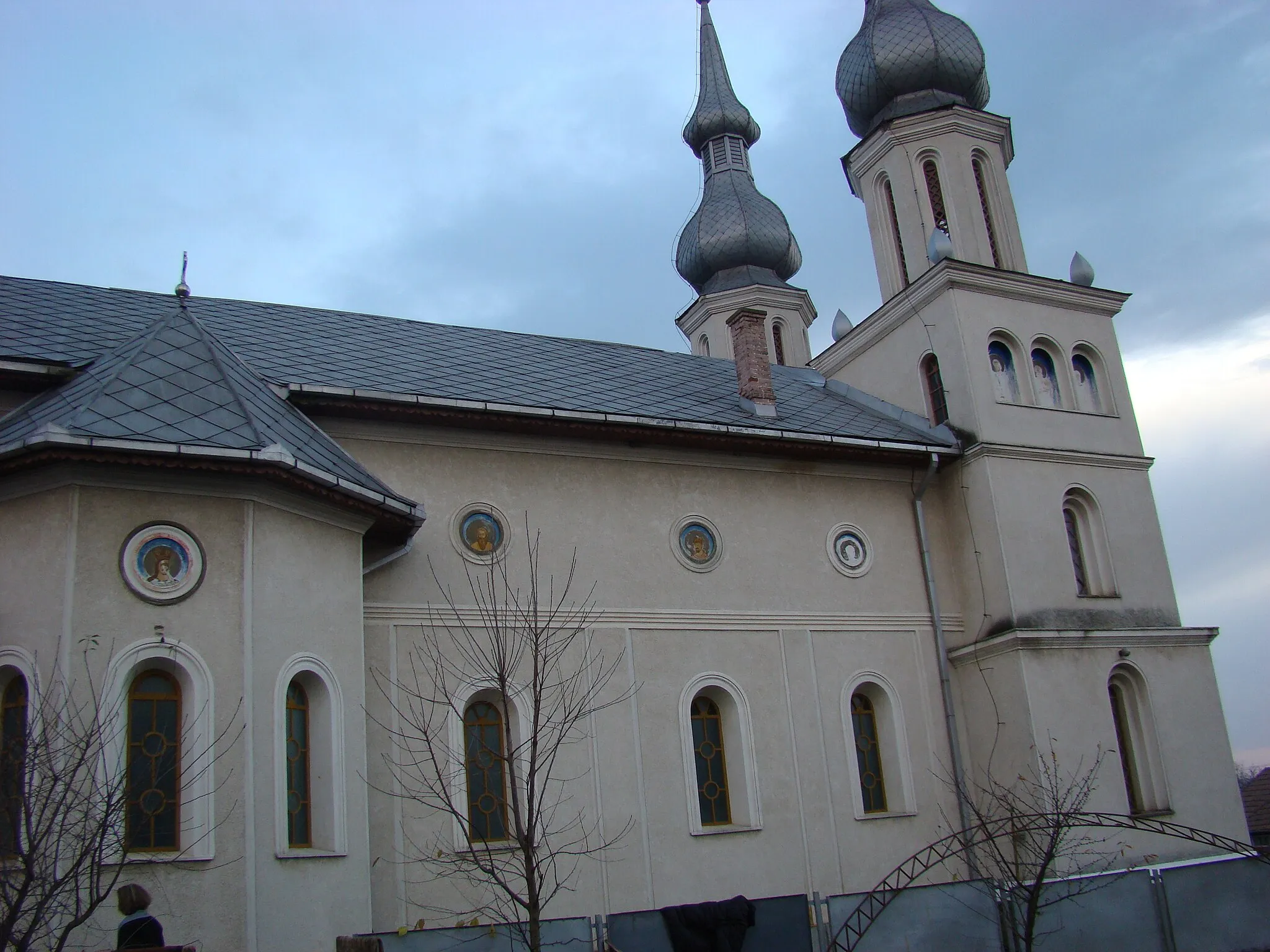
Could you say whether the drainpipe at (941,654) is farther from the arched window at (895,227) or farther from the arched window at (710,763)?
the arched window at (895,227)

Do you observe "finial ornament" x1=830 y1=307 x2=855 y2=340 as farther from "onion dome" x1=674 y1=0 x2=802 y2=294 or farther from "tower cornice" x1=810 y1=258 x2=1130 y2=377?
"onion dome" x1=674 y1=0 x2=802 y2=294

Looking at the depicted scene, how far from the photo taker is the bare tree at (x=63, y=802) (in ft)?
28.3

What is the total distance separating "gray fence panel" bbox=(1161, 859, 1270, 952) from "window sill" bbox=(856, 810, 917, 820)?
3350mm

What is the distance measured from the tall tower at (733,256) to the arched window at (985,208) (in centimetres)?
863

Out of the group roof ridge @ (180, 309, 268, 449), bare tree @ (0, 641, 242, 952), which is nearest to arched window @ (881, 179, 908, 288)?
roof ridge @ (180, 309, 268, 449)

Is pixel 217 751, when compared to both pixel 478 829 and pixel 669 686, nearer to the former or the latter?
pixel 478 829

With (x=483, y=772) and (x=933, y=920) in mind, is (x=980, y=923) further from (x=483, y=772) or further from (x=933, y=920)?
(x=483, y=772)

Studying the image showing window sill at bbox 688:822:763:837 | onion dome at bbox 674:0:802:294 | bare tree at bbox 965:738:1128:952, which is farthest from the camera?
onion dome at bbox 674:0:802:294

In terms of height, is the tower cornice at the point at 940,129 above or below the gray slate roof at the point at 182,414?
above

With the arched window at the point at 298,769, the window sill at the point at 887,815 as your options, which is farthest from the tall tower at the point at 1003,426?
the arched window at the point at 298,769

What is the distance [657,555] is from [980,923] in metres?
5.56

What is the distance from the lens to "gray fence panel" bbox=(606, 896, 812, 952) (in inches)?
450

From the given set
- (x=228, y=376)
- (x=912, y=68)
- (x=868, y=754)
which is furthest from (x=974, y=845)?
(x=912, y=68)

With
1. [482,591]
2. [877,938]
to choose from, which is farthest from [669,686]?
[877,938]
